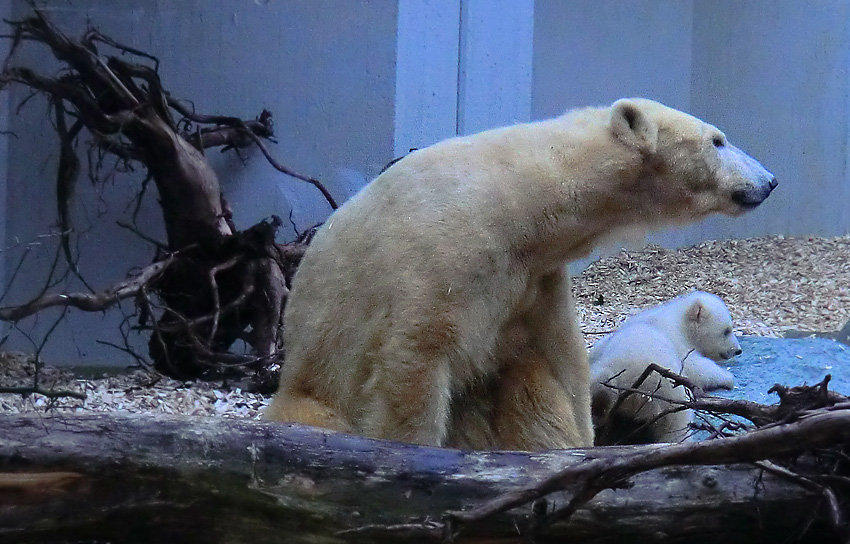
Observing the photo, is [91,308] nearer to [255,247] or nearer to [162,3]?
[162,3]

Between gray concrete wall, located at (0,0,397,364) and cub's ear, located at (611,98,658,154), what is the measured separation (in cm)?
162

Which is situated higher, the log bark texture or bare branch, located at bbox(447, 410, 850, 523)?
bare branch, located at bbox(447, 410, 850, 523)

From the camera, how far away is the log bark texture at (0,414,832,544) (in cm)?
159

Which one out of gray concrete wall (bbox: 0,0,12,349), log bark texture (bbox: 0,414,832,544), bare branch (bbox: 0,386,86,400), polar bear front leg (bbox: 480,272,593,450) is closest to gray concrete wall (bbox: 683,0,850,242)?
polar bear front leg (bbox: 480,272,593,450)

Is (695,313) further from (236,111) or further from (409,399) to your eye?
(236,111)

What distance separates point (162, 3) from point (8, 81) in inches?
29.4

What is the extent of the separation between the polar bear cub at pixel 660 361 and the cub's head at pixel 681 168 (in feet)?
1.93

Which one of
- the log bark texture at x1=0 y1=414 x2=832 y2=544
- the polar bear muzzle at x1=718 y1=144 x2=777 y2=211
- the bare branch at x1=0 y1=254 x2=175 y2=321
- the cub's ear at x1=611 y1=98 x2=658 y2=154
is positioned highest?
the cub's ear at x1=611 y1=98 x2=658 y2=154

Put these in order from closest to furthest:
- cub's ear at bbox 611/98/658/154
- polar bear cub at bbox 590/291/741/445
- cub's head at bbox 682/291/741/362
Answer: cub's ear at bbox 611/98/658/154
polar bear cub at bbox 590/291/741/445
cub's head at bbox 682/291/741/362

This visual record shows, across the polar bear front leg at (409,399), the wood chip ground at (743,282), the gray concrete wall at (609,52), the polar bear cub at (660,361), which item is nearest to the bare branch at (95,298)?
the polar bear front leg at (409,399)

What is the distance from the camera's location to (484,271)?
91.1 inches

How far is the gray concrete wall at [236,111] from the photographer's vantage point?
237 centimetres

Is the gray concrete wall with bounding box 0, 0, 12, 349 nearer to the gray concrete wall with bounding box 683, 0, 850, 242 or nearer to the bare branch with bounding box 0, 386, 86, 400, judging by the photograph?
the bare branch with bounding box 0, 386, 86, 400

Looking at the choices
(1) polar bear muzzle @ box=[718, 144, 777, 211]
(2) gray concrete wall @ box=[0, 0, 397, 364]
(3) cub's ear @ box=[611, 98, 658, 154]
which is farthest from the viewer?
(1) polar bear muzzle @ box=[718, 144, 777, 211]
